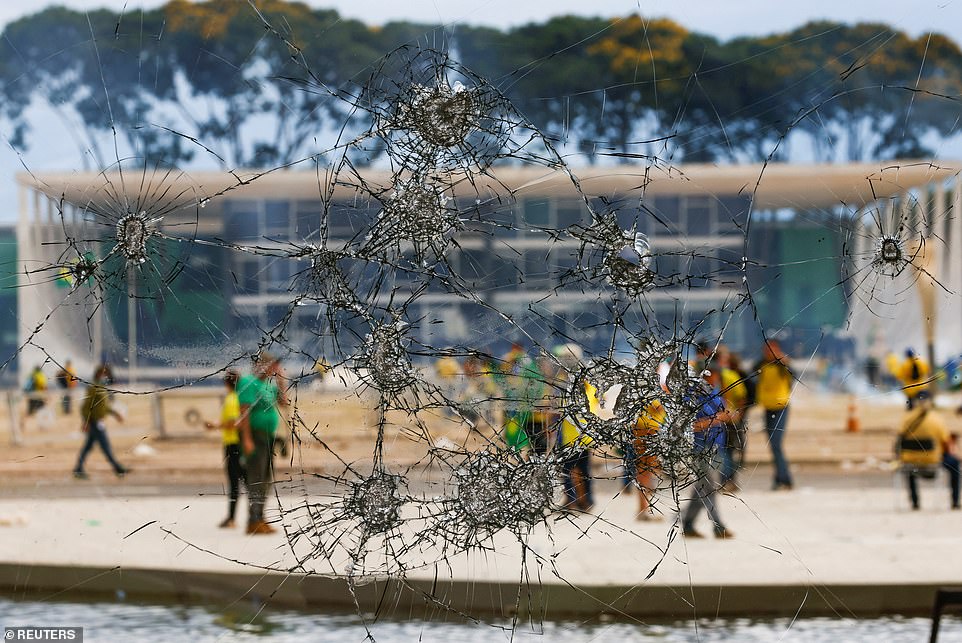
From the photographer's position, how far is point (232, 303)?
312 centimetres

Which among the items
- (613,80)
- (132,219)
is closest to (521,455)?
(132,219)

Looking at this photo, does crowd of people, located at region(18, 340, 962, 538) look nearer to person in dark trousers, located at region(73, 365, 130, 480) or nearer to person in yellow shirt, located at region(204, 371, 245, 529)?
person in yellow shirt, located at region(204, 371, 245, 529)

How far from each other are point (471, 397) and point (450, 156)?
1.98 ft

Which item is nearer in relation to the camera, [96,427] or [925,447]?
[925,447]

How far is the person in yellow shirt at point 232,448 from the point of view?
3166 millimetres

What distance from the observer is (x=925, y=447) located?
4695 millimetres

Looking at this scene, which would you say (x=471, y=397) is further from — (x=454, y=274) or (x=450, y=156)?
(x=450, y=156)

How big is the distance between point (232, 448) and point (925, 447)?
296 centimetres

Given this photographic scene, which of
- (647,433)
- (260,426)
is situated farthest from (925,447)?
(260,426)

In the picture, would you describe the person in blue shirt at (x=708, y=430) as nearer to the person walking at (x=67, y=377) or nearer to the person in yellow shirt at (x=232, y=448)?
the person in yellow shirt at (x=232, y=448)

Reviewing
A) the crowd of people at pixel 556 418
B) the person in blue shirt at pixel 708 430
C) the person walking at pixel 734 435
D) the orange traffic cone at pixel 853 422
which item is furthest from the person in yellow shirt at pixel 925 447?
the orange traffic cone at pixel 853 422

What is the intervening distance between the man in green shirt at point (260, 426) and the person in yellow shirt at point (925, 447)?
8.71ft

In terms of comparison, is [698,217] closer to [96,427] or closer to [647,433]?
[647,433]

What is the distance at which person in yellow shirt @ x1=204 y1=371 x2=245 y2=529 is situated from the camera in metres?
3.17
